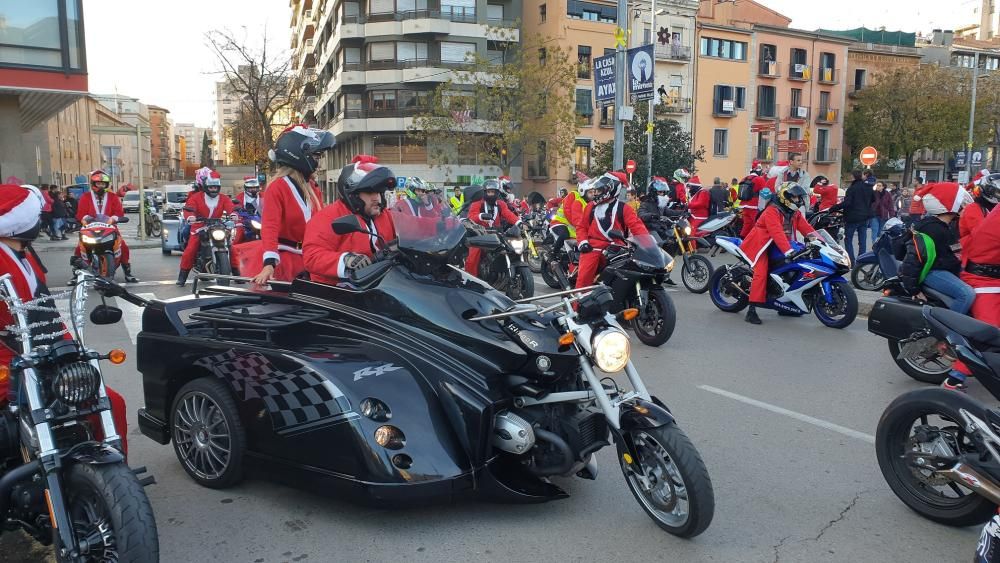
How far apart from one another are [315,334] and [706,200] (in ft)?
50.1

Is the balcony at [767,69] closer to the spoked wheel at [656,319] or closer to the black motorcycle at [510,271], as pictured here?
the black motorcycle at [510,271]

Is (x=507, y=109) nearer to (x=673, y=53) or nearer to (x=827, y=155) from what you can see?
(x=673, y=53)

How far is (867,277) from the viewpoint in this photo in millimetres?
12555

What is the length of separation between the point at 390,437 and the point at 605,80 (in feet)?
50.9

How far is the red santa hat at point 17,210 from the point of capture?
3418 millimetres

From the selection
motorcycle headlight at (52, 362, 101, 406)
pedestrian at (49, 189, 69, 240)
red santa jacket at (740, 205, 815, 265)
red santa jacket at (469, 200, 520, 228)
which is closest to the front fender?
motorcycle headlight at (52, 362, 101, 406)

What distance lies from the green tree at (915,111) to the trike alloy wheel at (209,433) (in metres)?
52.4

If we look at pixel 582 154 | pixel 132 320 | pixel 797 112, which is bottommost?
pixel 132 320

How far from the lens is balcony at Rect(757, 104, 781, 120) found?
52781 mm

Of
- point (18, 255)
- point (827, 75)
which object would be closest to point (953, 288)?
point (18, 255)

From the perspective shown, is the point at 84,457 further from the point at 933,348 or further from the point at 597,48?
the point at 597,48

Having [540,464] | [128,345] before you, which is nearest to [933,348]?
[540,464]

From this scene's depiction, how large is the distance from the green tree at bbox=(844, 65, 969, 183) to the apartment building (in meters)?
24.6

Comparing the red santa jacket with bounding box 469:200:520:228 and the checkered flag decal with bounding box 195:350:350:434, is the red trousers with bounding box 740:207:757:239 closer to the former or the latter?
the red santa jacket with bounding box 469:200:520:228
